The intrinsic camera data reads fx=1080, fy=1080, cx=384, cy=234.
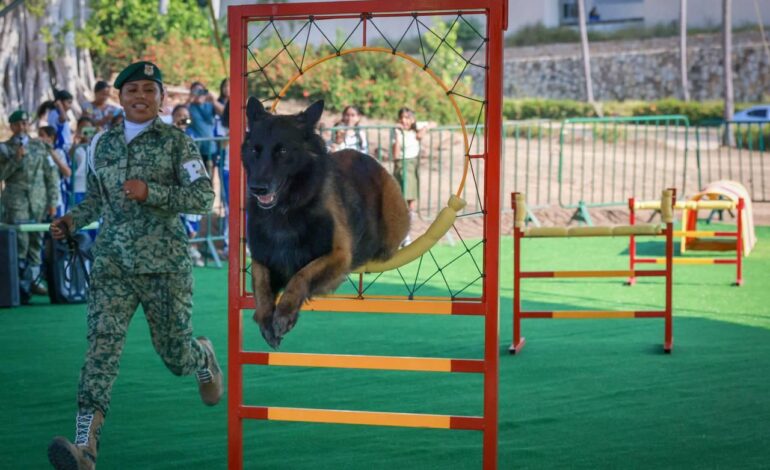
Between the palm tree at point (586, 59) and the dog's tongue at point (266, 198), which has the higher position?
the palm tree at point (586, 59)

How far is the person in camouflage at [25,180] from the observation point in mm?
11180

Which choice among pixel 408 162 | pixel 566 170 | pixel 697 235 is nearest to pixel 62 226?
pixel 697 235

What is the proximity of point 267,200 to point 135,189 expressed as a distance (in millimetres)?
989

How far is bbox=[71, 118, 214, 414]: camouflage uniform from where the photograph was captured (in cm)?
471

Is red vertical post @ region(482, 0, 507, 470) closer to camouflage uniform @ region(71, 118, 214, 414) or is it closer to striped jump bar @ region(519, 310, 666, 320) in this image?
camouflage uniform @ region(71, 118, 214, 414)

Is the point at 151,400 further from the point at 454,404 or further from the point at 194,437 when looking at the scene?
the point at 454,404

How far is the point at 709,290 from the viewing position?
10.7 m

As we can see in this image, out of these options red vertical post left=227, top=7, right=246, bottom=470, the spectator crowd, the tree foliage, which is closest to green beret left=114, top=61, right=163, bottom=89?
red vertical post left=227, top=7, right=246, bottom=470

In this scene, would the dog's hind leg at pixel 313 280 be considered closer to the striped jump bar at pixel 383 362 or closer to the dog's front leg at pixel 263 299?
the dog's front leg at pixel 263 299

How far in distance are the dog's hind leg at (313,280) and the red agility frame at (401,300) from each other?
115 mm

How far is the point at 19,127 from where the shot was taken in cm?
1126

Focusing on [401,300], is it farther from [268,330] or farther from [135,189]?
[135,189]

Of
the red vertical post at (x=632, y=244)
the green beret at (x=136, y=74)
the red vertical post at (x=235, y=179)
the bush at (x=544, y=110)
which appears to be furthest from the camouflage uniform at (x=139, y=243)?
the bush at (x=544, y=110)

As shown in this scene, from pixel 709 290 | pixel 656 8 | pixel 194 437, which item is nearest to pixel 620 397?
pixel 194 437
